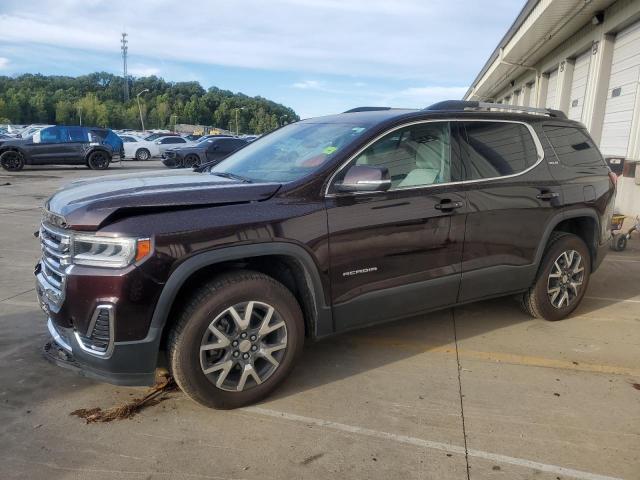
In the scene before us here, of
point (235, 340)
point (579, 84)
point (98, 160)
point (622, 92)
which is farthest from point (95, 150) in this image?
point (235, 340)

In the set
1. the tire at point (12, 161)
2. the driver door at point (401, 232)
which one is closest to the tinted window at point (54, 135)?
the tire at point (12, 161)

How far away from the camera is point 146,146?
1195 inches

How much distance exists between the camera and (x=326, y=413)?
10.8 ft

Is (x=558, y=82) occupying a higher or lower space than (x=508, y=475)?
higher

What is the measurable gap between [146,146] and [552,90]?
21.6 meters

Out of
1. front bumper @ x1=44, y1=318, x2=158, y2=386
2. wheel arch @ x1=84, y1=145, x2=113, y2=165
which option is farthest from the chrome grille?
wheel arch @ x1=84, y1=145, x2=113, y2=165

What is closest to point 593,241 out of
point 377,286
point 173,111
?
point 377,286

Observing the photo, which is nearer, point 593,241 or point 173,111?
point 593,241

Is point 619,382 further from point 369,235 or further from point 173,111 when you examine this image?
point 173,111

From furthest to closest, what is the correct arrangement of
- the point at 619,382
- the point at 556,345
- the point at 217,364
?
1. the point at 556,345
2. the point at 619,382
3. the point at 217,364

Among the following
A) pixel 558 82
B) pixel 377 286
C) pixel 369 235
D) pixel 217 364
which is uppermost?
pixel 558 82

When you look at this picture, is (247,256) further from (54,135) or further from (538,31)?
(54,135)

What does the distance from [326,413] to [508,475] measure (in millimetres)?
1097

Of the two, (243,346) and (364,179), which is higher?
(364,179)
